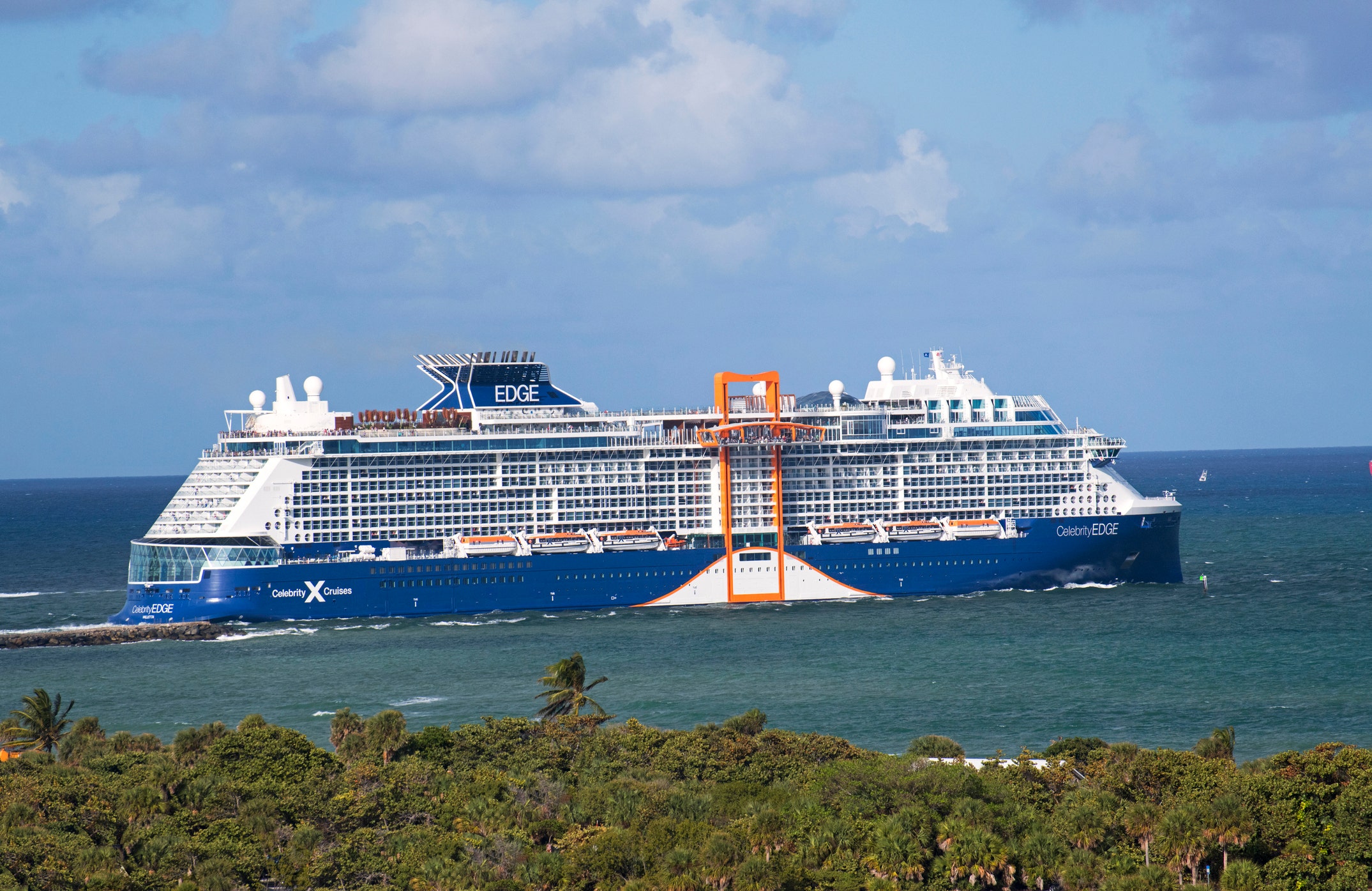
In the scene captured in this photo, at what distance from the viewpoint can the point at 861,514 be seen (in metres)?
73.9

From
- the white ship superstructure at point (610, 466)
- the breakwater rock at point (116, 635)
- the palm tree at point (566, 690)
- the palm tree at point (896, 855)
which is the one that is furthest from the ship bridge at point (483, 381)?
the palm tree at point (896, 855)

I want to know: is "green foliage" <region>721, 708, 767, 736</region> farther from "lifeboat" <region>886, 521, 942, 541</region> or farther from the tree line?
"lifeboat" <region>886, 521, 942, 541</region>

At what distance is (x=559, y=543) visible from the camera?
70000 mm

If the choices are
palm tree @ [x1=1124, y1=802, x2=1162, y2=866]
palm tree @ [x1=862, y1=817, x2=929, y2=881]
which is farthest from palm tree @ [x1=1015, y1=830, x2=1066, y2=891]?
palm tree @ [x1=862, y1=817, x2=929, y2=881]

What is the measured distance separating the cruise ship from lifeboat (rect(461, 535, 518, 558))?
9 cm

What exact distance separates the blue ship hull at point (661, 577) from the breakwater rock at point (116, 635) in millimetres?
998

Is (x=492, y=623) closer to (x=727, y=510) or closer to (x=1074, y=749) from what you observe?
(x=727, y=510)

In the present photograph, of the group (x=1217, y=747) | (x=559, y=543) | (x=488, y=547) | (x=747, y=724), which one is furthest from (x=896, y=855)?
(x=559, y=543)

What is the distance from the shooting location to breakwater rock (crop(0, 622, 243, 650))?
63.8 m

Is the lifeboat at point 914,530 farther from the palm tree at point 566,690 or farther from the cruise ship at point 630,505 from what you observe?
the palm tree at point 566,690

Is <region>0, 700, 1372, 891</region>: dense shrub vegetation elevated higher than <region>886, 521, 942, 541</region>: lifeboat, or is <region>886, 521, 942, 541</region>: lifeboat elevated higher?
<region>886, 521, 942, 541</region>: lifeboat

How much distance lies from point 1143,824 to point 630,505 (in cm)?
4268

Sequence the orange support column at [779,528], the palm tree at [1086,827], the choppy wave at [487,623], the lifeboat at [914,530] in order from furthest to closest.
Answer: the lifeboat at [914,530]
the orange support column at [779,528]
the choppy wave at [487,623]
the palm tree at [1086,827]

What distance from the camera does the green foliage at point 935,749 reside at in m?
37.9
